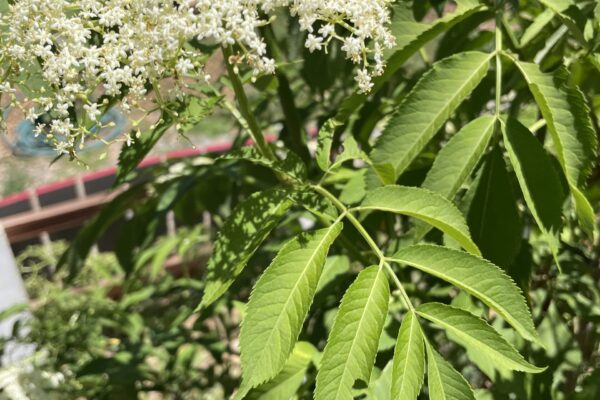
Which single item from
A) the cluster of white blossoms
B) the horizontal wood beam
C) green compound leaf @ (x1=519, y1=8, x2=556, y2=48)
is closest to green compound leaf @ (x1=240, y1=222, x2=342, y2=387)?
the cluster of white blossoms

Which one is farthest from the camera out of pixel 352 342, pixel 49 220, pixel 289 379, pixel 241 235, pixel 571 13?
pixel 49 220

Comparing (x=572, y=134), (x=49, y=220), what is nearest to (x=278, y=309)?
(x=572, y=134)

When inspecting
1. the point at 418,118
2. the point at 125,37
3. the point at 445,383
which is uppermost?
the point at 125,37

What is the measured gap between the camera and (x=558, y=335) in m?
1.41

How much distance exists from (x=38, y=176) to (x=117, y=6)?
4.18 m

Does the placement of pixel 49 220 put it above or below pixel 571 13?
below

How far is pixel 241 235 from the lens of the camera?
2.94 ft

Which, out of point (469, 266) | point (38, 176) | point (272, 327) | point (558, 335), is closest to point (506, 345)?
point (469, 266)

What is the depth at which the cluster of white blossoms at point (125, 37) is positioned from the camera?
80 cm

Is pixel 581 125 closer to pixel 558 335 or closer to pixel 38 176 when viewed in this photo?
pixel 558 335

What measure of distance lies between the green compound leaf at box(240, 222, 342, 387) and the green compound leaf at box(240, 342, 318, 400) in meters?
0.28

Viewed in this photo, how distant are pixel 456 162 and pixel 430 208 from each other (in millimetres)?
108

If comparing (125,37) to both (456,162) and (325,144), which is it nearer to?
(325,144)

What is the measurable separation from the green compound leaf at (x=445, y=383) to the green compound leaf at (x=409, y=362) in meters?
0.03
